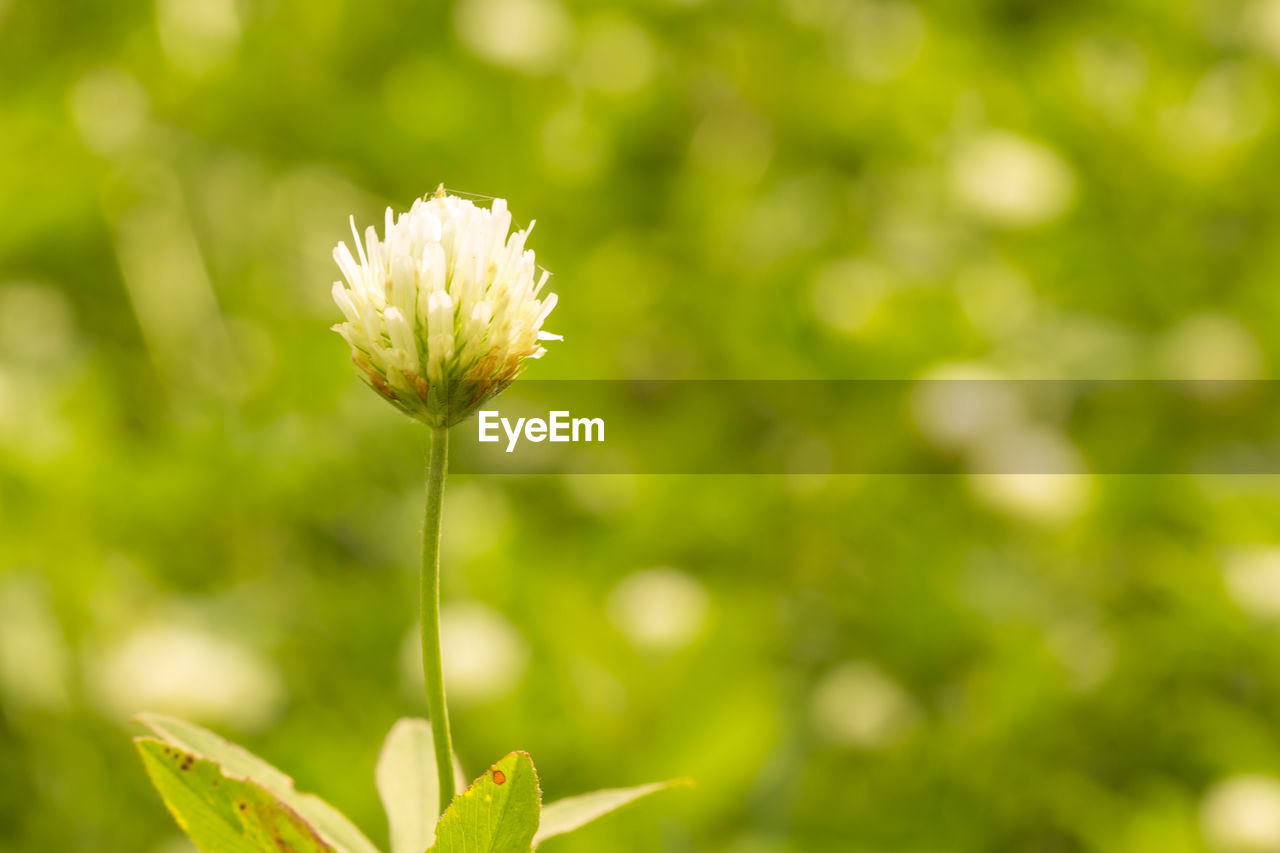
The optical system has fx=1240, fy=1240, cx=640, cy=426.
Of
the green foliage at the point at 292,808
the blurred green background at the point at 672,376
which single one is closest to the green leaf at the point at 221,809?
the green foliage at the point at 292,808

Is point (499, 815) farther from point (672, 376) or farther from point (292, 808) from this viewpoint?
point (672, 376)

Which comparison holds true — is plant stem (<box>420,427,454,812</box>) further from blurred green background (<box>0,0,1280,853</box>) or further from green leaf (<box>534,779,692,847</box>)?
blurred green background (<box>0,0,1280,853</box>)

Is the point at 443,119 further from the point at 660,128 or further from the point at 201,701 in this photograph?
the point at 201,701

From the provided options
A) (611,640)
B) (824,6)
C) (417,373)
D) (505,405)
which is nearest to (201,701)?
(611,640)

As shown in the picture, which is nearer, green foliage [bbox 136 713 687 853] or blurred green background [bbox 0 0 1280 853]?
green foliage [bbox 136 713 687 853]

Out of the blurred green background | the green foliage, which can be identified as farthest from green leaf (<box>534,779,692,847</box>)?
the blurred green background

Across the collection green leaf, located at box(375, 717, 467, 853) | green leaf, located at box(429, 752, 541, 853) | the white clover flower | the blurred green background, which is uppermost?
the blurred green background
